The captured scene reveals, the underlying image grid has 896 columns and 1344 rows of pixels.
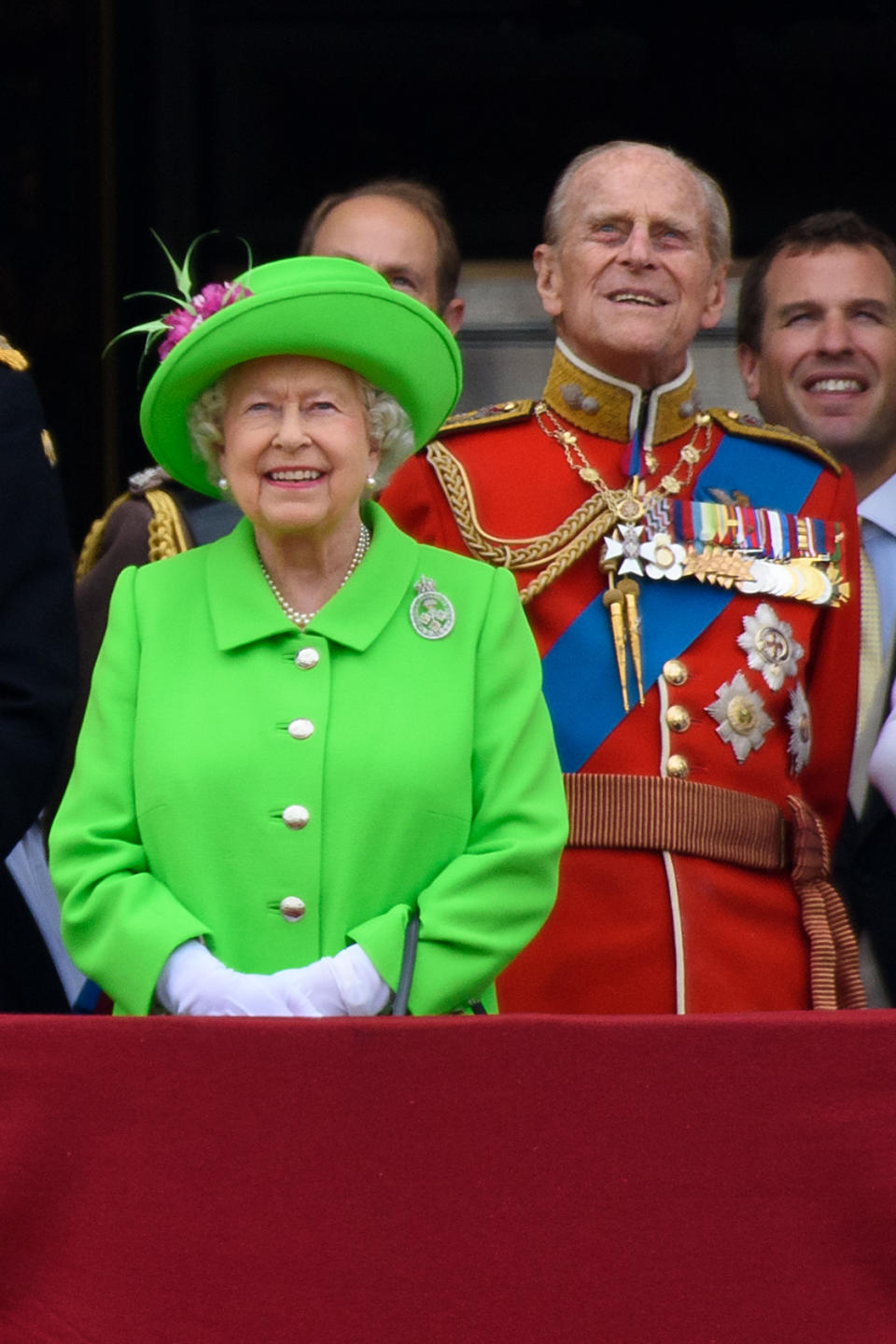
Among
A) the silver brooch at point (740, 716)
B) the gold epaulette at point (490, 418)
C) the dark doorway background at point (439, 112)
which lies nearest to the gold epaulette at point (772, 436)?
the gold epaulette at point (490, 418)

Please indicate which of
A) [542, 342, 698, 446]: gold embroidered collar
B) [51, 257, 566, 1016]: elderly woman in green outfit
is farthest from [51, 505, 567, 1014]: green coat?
[542, 342, 698, 446]: gold embroidered collar

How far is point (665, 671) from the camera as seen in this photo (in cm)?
323

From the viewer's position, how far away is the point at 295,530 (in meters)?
2.70

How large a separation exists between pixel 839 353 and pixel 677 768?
98cm

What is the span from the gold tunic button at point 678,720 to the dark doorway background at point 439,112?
1.92 metres

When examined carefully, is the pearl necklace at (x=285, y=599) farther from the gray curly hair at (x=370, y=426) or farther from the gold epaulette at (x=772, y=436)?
the gold epaulette at (x=772, y=436)

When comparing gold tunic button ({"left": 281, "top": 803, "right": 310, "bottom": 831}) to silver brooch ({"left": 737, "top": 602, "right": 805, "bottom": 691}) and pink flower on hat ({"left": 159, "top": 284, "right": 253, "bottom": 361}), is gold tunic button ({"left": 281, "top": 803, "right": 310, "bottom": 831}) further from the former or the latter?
silver brooch ({"left": 737, "top": 602, "right": 805, "bottom": 691})

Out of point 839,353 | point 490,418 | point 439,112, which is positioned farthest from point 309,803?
point 439,112

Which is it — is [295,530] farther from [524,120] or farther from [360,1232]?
[524,120]

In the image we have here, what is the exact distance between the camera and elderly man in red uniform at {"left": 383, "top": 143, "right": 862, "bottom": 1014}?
3.15m

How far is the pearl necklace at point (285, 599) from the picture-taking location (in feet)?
8.96

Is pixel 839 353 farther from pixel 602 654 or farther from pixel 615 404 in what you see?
pixel 602 654

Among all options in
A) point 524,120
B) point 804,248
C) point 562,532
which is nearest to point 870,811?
point 562,532

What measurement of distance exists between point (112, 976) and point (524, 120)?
275 cm
